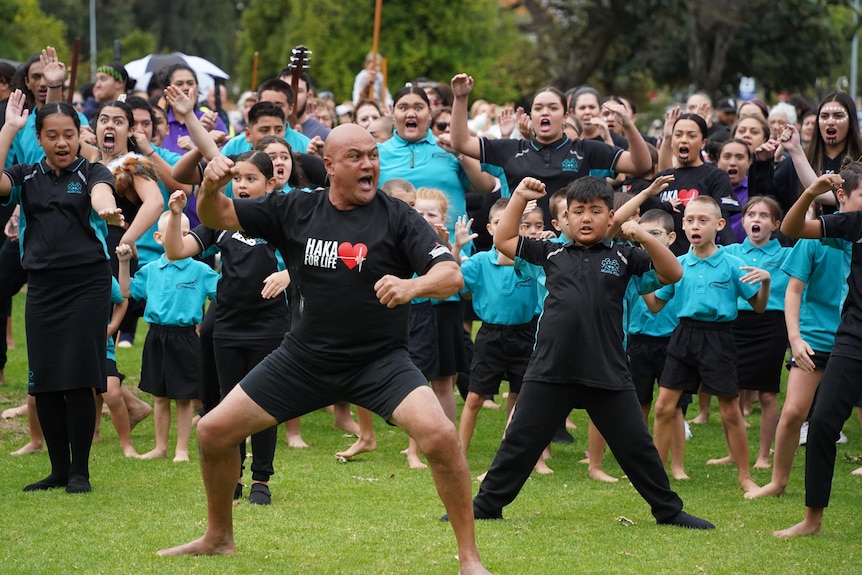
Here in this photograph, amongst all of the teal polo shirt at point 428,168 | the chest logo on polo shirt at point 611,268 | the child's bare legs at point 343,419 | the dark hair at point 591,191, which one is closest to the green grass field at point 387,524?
the child's bare legs at point 343,419

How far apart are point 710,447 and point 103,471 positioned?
494 centimetres

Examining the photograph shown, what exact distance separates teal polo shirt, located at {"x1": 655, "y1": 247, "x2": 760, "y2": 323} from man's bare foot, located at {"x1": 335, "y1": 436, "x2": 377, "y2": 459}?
2.67m

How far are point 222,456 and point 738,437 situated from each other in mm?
3976

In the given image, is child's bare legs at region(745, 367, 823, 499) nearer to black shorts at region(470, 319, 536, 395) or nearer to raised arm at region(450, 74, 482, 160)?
black shorts at region(470, 319, 536, 395)

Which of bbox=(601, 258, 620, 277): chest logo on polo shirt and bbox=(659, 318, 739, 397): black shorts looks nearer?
bbox=(601, 258, 620, 277): chest logo on polo shirt

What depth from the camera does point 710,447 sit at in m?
10.4

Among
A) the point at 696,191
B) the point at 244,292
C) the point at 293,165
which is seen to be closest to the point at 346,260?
the point at 244,292

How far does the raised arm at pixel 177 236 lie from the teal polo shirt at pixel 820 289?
3769 mm

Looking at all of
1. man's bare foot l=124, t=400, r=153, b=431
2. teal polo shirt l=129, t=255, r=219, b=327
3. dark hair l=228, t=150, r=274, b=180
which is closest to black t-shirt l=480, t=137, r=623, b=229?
dark hair l=228, t=150, r=274, b=180

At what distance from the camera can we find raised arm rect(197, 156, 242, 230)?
6121 millimetres

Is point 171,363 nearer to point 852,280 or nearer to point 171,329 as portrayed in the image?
point 171,329

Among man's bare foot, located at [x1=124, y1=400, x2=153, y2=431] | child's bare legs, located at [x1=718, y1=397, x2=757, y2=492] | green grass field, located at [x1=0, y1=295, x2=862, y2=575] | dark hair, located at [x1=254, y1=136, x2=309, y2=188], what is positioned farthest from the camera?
man's bare foot, located at [x1=124, y1=400, x2=153, y2=431]

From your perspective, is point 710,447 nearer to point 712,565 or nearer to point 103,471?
point 712,565

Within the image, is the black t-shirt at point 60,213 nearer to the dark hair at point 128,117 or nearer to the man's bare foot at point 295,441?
the dark hair at point 128,117
